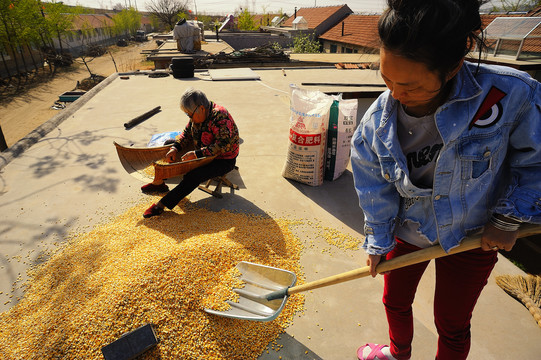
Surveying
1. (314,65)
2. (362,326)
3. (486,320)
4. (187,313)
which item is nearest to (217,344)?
(187,313)

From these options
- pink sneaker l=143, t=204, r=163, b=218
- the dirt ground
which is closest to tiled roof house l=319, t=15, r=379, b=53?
the dirt ground

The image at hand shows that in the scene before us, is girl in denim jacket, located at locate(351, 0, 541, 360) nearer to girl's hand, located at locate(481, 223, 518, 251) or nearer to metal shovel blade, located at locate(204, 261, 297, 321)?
girl's hand, located at locate(481, 223, 518, 251)

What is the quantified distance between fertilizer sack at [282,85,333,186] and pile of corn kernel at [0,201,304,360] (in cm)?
113

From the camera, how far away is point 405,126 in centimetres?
116

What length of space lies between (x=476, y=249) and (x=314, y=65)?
12661mm

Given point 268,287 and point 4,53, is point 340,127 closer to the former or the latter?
point 268,287

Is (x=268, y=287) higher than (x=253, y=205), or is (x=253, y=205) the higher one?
(x=268, y=287)

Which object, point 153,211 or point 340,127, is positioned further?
point 340,127

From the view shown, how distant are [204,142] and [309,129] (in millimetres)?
1145

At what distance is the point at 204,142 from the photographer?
3121mm

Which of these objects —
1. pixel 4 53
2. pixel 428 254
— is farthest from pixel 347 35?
pixel 428 254

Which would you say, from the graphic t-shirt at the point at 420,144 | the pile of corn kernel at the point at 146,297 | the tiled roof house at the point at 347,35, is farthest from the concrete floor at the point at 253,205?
the tiled roof house at the point at 347,35

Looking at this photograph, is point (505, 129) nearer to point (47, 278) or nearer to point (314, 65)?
point (47, 278)

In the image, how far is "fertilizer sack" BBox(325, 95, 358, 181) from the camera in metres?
3.30
